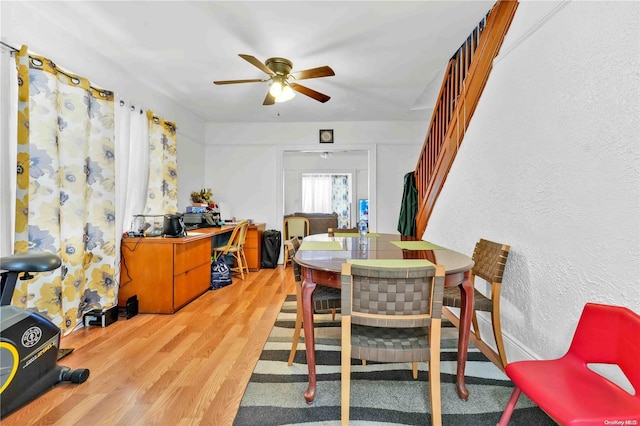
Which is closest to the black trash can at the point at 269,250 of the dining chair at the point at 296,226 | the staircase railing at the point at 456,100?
the dining chair at the point at 296,226

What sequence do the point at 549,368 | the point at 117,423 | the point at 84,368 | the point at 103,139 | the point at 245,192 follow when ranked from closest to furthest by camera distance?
1. the point at 549,368
2. the point at 117,423
3. the point at 84,368
4. the point at 103,139
5. the point at 245,192

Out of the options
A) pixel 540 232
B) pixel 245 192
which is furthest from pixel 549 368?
pixel 245 192

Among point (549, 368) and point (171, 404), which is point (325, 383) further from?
point (549, 368)

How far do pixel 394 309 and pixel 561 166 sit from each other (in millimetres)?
1148

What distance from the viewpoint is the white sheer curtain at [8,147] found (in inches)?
74.6

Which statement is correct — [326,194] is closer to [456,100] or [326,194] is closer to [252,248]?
[252,248]

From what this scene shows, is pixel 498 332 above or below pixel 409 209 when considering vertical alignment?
below

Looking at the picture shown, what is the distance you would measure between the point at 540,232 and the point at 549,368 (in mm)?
802

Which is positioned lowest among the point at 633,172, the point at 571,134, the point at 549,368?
the point at 549,368

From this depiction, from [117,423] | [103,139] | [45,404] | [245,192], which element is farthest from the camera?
[245,192]

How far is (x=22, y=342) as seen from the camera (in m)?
1.35

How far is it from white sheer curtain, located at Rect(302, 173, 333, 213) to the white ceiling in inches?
219

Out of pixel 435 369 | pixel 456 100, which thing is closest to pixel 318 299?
pixel 435 369

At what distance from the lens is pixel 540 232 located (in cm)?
166
